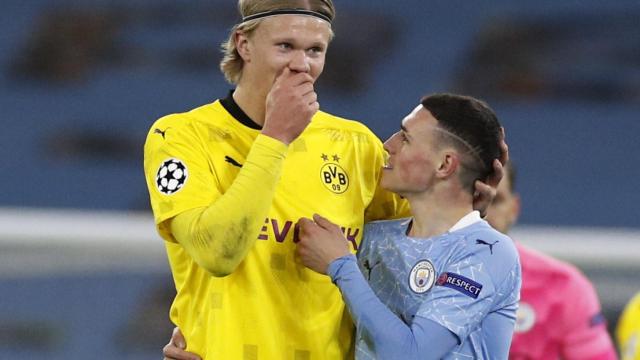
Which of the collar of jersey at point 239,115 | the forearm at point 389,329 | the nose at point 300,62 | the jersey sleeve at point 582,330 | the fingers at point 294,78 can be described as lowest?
the jersey sleeve at point 582,330

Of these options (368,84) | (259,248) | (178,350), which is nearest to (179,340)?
(178,350)

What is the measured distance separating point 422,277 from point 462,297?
143 mm

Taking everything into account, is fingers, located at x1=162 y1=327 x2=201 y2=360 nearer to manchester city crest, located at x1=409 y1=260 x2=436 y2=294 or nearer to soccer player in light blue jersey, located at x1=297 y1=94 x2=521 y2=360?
soccer player in light blue jersey, located at x1=297 y1=94 x2=521 y2=360

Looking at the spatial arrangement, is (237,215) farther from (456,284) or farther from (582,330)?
(582,330)

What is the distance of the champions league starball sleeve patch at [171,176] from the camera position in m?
2.54

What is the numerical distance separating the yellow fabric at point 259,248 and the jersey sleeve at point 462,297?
0.27 metres

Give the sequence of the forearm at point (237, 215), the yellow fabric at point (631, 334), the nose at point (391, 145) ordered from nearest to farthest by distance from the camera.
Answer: the forearm at point (237, 215) → the nose at point (391, 145) → the yellow fabric at point (631, 334)

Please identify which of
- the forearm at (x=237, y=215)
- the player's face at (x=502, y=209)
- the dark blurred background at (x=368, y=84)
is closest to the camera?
the forearm at (x=237, y=215)

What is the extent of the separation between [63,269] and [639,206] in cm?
381

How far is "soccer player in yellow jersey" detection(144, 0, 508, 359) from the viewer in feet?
8.10

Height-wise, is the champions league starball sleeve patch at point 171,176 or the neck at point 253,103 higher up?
the neck at point 253,103

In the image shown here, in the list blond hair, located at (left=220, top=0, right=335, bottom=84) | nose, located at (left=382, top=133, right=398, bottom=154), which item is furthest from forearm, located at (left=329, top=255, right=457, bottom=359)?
blond hair, located at (left=220, top=0, right=335, bottom=84)

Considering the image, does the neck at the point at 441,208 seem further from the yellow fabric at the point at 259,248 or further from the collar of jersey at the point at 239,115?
the collar of jersey at the point at 239,115

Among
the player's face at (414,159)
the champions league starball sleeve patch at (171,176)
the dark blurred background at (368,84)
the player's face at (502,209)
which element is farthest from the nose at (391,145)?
the dark blurred background at (368,84)
